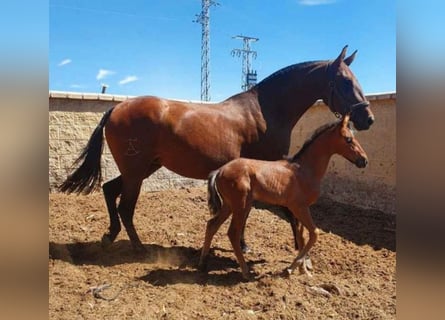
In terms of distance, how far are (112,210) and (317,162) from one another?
231cm

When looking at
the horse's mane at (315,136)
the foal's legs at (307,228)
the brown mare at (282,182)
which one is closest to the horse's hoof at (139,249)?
the brown mare at (282,182)

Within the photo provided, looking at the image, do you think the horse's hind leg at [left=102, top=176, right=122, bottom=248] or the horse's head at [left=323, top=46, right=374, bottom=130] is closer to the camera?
the horse's head at [left=323, top=46, right=374, bottom=130]

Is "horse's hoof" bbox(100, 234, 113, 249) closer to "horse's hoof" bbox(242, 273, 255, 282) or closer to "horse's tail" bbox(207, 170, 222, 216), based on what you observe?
"horse's tail" bbox(207, 170, 222, 216)

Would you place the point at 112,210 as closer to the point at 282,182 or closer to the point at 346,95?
the point at 282,182

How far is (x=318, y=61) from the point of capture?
3.96m

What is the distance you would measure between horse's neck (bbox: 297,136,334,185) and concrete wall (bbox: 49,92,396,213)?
8.83ft

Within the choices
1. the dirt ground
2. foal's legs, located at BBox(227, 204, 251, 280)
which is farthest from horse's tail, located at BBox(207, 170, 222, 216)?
the dirt ground

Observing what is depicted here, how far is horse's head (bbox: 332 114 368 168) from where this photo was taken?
A: 321 cm

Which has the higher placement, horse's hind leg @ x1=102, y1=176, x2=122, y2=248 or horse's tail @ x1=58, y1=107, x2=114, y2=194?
horse's tail @ x1=58, y1=107, x2=114, y2=194

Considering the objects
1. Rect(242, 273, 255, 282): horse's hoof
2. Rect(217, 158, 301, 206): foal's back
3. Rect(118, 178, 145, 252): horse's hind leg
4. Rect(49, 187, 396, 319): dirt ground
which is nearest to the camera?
Rect(49, 187, 396, 319): dirt ground

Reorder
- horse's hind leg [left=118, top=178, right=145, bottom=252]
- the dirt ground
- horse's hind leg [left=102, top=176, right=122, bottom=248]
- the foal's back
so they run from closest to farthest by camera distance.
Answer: the dirt ground, the foal's back, horse's hind leg [left=118, top=178, right=145, bottom=252], horse's hind leg [left=102, top=176, right=122, bottom=248]

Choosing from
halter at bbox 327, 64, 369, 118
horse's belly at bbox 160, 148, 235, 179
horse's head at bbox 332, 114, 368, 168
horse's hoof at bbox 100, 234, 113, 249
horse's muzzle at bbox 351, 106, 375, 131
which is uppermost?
halter at bbox 327, 64, 369, 118
